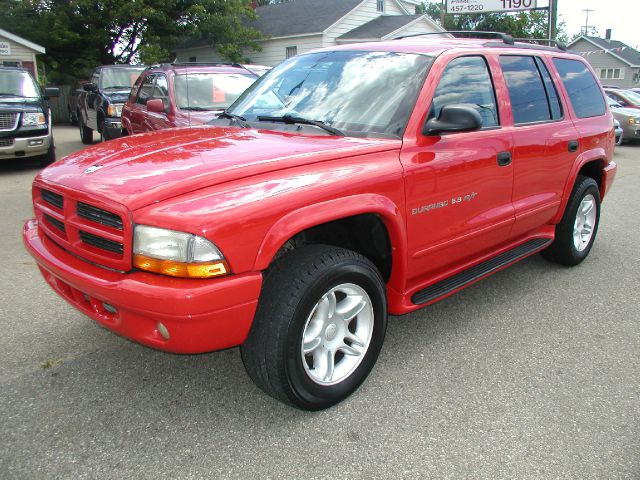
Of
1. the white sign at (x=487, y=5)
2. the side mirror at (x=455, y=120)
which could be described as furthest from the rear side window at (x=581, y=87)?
the white sign at (x=487, y=5)

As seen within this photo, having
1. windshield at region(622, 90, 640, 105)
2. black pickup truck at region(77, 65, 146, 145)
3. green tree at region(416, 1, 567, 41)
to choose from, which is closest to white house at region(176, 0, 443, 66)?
green tree at region(416, 1, 567, 41)

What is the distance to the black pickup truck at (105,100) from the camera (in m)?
11.1

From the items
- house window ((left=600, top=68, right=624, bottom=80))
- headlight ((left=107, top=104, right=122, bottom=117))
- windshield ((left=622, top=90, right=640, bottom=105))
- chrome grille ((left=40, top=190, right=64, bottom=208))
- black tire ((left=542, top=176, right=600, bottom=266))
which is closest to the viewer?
chrome grille ((left=40, top=190, right=64, bottom=208))

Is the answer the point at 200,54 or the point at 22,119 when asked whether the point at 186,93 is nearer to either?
the point at 22,119

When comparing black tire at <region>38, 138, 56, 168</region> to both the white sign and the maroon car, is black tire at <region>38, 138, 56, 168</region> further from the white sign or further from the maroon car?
the white sign

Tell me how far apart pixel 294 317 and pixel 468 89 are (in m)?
1.93

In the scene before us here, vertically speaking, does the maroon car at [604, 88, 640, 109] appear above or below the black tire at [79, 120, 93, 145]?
above

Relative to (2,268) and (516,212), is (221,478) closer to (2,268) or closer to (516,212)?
(516,212)

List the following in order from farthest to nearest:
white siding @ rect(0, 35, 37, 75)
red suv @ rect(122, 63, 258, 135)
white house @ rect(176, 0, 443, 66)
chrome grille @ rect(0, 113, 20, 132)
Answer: white house @ rect(176, 0, 443, 66) → white siding @ rect(0, 35, 37, 75) → chrome grille @ rect(0, 113, 20, 132) → red suv @ rect(122, 63, 258, 135)

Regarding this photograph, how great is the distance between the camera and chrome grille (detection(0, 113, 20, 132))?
9009mm

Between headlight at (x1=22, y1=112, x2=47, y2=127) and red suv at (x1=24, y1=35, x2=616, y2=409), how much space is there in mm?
6900

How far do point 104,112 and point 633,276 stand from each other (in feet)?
33.6

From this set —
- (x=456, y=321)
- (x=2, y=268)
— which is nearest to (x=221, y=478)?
(x=456, y=321)

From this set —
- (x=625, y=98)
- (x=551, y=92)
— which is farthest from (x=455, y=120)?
(x=625, y=98)
